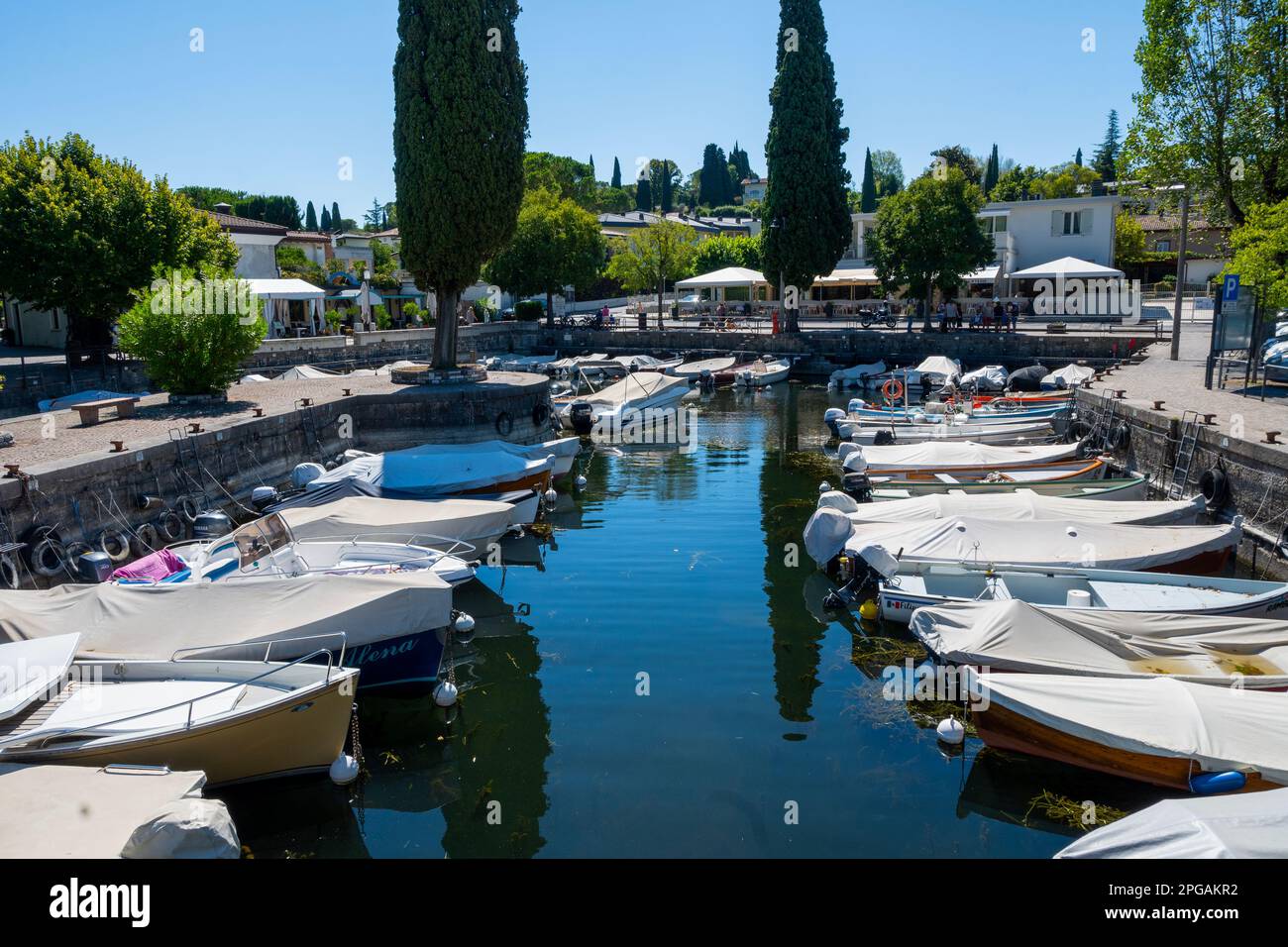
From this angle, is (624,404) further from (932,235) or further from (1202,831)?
(1202,831)

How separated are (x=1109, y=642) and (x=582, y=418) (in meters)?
23.0

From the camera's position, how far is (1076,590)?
13.5m

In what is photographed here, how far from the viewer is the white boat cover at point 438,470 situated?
20.0 meters

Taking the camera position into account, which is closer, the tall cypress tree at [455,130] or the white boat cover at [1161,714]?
the white boat cover at [1161,714]

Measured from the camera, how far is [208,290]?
920 inches

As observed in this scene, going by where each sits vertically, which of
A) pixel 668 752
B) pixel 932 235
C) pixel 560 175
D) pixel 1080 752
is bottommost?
pixel 668 752

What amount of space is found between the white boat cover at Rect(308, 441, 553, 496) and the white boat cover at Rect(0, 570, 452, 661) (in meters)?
7.34

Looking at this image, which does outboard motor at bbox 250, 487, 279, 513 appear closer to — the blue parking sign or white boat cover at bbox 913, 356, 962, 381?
the blue parking sign

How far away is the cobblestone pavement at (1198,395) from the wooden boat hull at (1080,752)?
9728 millimetres

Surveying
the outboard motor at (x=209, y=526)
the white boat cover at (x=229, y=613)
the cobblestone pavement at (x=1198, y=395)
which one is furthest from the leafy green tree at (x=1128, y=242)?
the white boat cover at (x=229, y=613)

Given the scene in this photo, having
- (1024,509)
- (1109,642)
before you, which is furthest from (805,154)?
(1109,642)

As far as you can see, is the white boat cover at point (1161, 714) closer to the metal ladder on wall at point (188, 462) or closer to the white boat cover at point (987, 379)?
the metal ladder on wall at point (188, 462)
